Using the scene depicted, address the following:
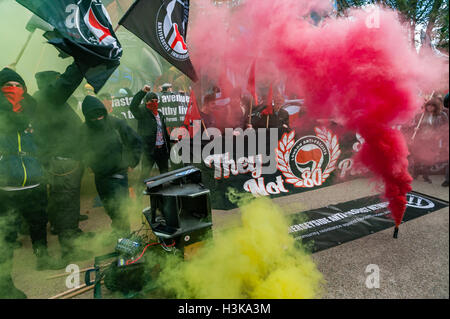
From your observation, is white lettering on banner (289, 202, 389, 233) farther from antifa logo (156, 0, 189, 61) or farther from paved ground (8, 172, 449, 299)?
antifa logo (156, 0, 189, 61)

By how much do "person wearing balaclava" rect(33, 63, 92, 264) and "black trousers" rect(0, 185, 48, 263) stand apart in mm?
249

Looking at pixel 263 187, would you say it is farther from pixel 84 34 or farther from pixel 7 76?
pixel 7 76

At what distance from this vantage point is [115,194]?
10.0ft

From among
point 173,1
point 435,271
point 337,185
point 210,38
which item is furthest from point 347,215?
point 173,1

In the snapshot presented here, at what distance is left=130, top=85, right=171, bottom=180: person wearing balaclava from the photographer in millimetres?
4004

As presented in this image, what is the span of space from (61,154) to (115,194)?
828 mm

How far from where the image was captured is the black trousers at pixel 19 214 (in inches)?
92.4

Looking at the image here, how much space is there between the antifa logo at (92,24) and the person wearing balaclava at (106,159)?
2.27 feet

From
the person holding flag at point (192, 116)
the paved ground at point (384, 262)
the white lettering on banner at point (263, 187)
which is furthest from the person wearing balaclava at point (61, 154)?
the white lettering on banner at point (263, 187)

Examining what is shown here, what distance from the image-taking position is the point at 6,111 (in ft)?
7.84

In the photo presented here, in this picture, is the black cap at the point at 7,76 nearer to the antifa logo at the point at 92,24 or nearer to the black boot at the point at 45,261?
the antifa logo at the point at 92,24

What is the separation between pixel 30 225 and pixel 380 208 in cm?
500

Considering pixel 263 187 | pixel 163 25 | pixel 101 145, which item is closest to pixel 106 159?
pixel 101 145

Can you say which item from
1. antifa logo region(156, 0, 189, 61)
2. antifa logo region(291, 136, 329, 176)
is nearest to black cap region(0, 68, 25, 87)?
antifa logo region(156, 0, 189, 61)
